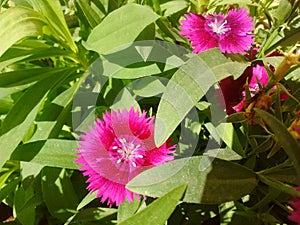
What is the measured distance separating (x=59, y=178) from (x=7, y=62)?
0.21 metres

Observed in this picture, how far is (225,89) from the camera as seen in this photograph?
2.78 feet

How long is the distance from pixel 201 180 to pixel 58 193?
0.88 feet

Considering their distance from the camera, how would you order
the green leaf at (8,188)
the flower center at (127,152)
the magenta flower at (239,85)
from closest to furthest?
1. the flower center at (127,152)
2. the magenta flower at (239,85)
3. the green leaf at (8,188)

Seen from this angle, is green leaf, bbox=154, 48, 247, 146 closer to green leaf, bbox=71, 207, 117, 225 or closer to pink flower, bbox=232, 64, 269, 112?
pink flower, bbox=232, 64, 269, 112

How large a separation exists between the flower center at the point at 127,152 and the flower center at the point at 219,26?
240 millimetres

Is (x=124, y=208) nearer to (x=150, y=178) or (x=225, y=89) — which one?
(x=150, y=178)

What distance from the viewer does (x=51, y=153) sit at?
83 cm

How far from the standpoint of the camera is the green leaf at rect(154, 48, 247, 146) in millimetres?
718

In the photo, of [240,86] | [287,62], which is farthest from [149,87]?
[287,62]

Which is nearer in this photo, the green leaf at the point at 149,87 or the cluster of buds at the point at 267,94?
the cluster of buds at the point at 267,94

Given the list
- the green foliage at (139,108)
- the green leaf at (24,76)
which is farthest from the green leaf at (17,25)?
the green leaf at (24,76)

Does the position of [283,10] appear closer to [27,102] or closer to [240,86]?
[240,86]

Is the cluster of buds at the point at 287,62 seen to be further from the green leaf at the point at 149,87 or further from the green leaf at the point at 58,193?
the green leaf at the point at 58,193

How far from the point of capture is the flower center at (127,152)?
0.73 m
